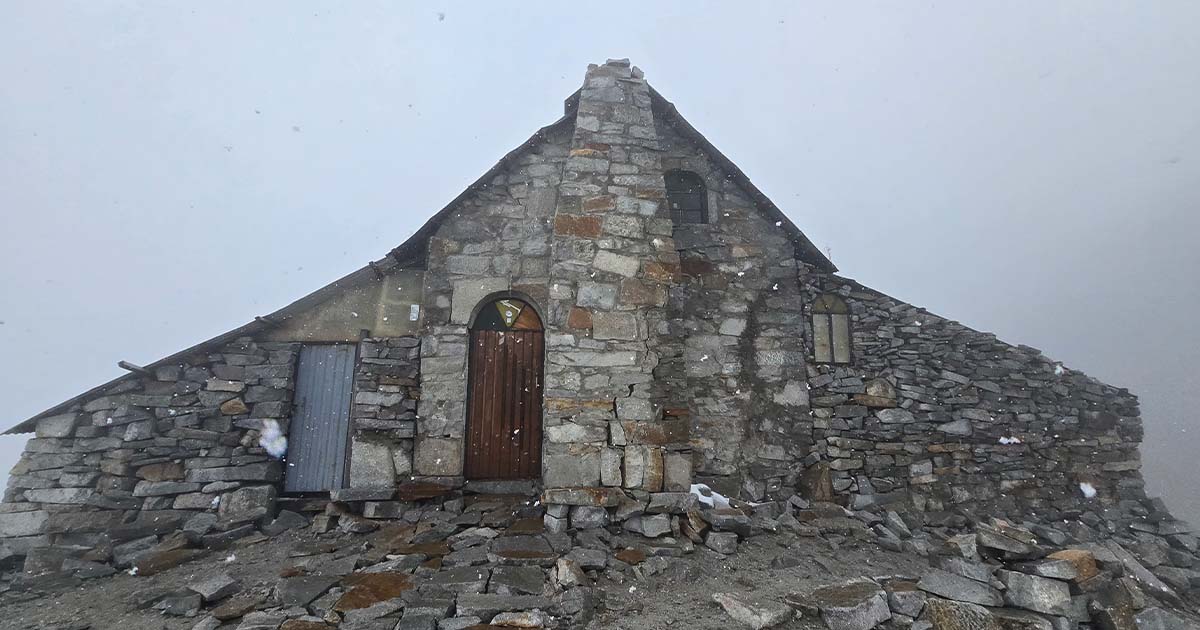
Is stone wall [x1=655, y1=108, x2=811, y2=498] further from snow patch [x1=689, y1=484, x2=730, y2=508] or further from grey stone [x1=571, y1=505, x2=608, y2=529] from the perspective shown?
grey stone [x1=571, y1=505, x2=608, y2=529]

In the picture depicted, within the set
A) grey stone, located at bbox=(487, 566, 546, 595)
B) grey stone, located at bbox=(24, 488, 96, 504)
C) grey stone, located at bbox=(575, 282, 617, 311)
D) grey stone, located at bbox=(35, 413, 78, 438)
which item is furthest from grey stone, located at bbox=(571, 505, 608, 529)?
grey stone, located at bbox=(35, 413, 78, 438)

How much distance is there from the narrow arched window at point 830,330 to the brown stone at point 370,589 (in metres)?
6.38

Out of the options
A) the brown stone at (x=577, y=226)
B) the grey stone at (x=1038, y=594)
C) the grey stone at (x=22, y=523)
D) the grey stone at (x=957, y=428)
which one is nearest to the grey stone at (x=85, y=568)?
the grey stone at (x=22, y=523)

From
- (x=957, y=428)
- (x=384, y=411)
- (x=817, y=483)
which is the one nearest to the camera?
(x=384, y=411)

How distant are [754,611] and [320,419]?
20.1 ft

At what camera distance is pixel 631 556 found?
14.7 feet

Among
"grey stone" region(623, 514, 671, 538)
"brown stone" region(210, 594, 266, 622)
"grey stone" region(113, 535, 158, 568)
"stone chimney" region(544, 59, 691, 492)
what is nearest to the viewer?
"brown stone" region(210, 594, 266, 622)

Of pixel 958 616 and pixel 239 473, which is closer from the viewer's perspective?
pixel 958 616

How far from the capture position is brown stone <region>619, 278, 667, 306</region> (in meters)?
5.89

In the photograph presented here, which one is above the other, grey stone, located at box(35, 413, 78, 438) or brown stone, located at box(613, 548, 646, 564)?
grey stone, located at box(35, 413, 78, 438)

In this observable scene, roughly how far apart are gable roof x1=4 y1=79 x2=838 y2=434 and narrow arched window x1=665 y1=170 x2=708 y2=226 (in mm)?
571

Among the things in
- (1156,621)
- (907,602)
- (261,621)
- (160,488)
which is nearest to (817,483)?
(1156,621)

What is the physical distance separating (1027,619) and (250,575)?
6311 mm

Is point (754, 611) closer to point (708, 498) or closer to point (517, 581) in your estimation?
point (517, 581)
